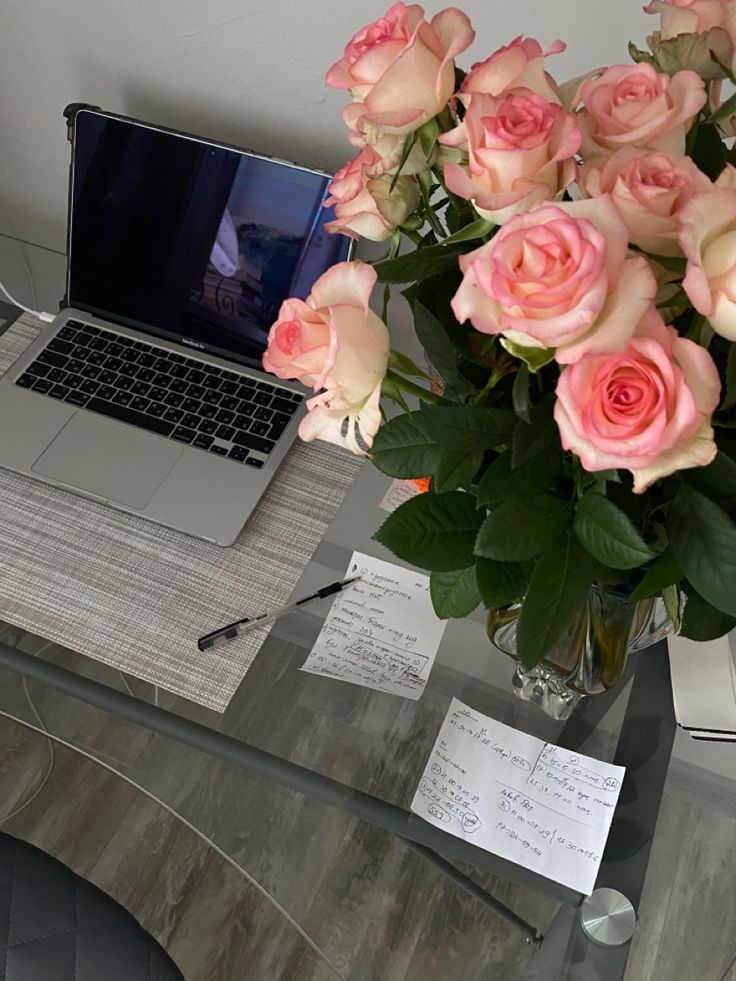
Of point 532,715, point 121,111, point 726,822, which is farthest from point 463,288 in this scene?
point 121,111

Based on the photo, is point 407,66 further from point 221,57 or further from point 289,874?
point 289,874

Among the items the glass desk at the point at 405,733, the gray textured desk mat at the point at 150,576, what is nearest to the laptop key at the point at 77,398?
the gray textured desk mat at the point at 150,576

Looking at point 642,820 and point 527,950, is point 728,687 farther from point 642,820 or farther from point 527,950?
point 527,950

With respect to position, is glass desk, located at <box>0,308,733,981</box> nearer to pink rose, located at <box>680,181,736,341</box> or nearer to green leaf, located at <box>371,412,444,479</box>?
green leaf, located at <box>371,412,444,479</box>

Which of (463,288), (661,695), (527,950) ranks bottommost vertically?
(527,950)

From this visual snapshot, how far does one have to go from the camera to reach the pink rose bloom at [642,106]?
398mm

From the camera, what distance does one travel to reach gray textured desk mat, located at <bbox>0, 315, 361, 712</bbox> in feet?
2.47

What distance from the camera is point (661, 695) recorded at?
80 cm

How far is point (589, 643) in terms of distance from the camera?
2.11 ft

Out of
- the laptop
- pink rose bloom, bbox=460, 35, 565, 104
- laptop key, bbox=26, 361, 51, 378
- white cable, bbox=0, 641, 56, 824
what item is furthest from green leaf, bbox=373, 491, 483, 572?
white cable, bbox=0, 641, 56, 824

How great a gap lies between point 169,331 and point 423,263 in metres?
0.55

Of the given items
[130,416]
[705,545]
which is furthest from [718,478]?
[130,416]

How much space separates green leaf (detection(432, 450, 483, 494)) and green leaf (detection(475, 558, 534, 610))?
51 millimetres

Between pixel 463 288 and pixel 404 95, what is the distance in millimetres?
120
